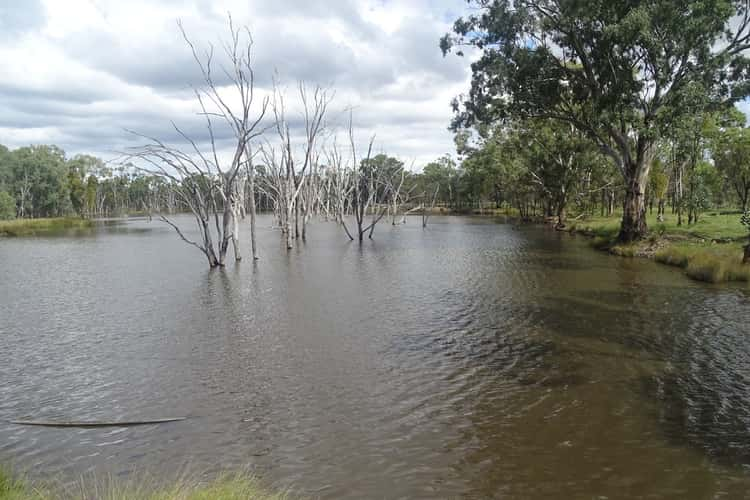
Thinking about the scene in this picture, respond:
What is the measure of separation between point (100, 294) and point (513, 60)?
79.9ft

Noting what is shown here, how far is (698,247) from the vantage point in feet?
84.4

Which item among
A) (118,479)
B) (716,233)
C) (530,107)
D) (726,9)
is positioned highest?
(726,9)

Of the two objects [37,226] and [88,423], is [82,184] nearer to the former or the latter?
[37,226]

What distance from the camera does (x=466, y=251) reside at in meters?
33.7

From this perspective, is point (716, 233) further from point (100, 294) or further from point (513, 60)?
point (100, 294)

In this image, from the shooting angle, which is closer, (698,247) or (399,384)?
(399,384)

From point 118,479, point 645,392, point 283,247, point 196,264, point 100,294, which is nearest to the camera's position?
point 118,479

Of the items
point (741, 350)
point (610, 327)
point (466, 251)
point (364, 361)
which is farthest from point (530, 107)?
point (364, 361)

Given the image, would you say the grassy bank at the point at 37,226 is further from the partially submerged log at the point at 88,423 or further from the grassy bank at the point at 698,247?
the grassy bank at the point at 698,247

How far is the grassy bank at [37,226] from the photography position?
187ft

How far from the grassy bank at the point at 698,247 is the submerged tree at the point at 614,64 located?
1.97 metres

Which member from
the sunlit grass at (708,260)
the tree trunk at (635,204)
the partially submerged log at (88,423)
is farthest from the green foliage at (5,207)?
the sunlit grass at (708,260)

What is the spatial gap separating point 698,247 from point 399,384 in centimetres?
2287

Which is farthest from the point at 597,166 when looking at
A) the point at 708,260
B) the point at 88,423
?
the point at 88,423
